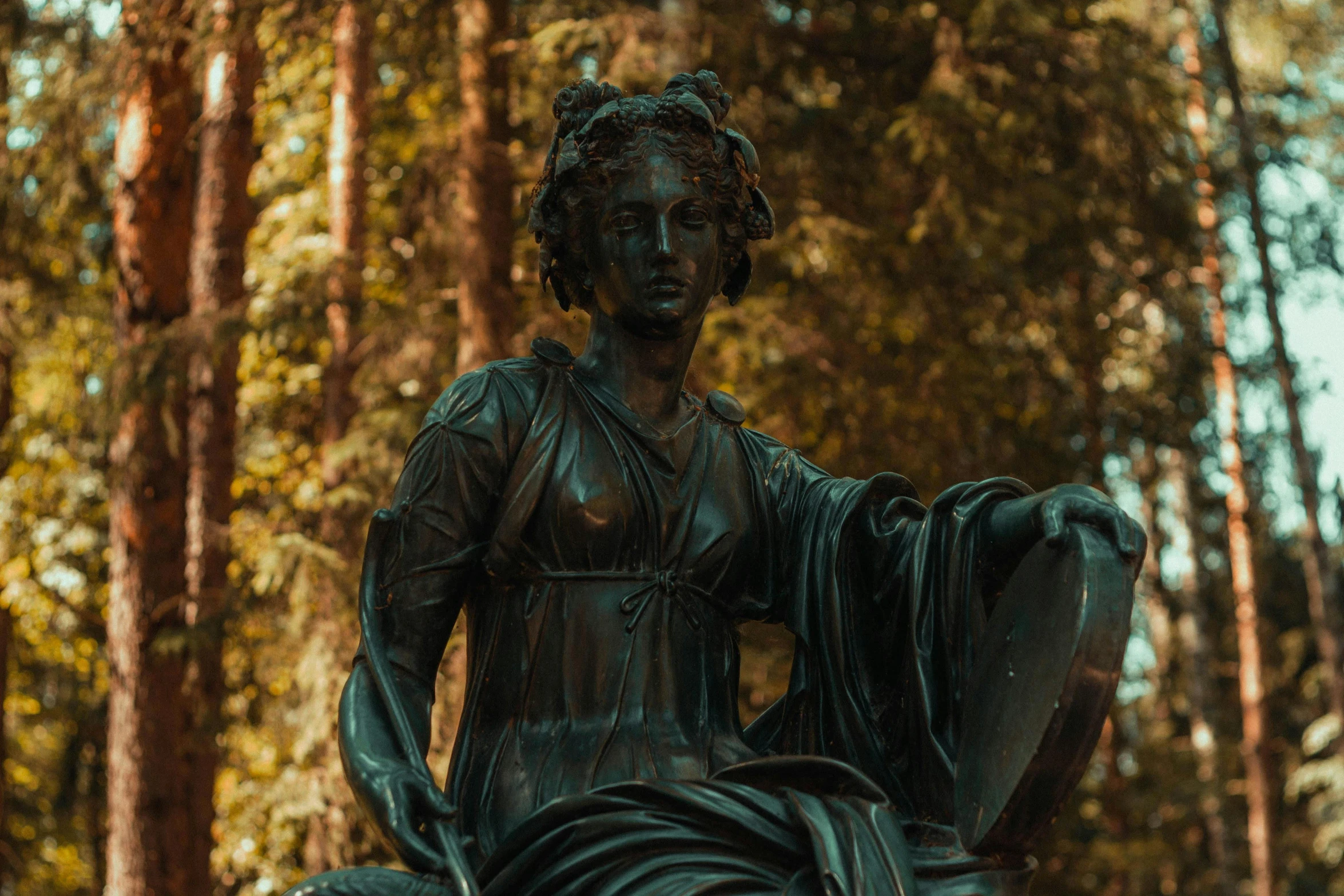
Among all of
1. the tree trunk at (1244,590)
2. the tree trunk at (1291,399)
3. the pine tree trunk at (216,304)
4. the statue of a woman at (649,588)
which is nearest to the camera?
the statue of a woman at (649,588)

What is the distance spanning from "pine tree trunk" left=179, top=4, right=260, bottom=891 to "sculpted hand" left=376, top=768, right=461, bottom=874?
8.53 meters

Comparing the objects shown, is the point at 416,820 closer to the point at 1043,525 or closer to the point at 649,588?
the point at 649,588

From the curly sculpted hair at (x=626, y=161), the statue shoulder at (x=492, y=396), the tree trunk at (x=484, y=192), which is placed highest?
the tree trunk at (x=484, y=192)

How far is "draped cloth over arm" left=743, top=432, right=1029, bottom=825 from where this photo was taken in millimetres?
3375

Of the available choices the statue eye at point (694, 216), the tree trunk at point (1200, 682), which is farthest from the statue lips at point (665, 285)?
the tree trunk at point (1200, 682)

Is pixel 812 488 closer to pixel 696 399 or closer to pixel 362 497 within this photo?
pixel 696 399

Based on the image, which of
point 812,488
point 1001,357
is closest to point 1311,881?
point 1001,357

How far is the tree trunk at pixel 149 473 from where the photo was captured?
10.7 meters

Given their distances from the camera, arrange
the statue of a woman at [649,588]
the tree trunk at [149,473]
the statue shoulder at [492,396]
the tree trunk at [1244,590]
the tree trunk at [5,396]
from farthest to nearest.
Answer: the tree trunk at [1244,590], the tree trunk at [5,396], the tree trunk at [149,473], the statue shoulder at [492,396], the statue of a woman at [649,588]

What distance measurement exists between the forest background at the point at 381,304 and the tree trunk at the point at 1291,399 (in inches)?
2.2

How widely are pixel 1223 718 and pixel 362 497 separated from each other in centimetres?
1690

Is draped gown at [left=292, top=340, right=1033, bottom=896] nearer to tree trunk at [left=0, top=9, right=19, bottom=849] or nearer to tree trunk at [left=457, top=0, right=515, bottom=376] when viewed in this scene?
tree trunk at [left=457, top=0, right=515, bottom=376]

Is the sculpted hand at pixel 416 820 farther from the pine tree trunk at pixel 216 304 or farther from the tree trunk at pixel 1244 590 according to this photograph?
the tree trunk at pixel 1244 590

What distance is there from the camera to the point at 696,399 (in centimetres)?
382
